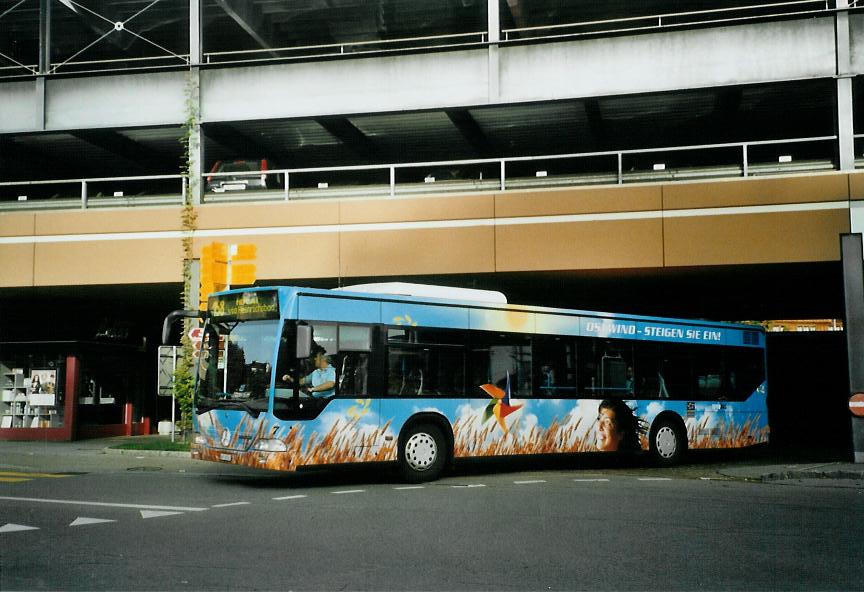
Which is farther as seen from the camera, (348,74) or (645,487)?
(348,74)

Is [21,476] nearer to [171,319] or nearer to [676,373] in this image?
[171,319]

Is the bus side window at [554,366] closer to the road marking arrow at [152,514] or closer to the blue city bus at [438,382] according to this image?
the blue city bus at [438,382]

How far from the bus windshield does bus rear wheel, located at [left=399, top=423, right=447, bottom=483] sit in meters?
2.42

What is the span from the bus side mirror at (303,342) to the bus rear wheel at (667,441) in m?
→ 7.74

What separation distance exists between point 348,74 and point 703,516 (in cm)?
1514

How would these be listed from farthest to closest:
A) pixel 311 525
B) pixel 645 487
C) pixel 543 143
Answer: pixel 543 143
pixel 645 487
pixel 311 525

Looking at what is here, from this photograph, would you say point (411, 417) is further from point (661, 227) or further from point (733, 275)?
point (733, 275)

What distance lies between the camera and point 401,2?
2733cm

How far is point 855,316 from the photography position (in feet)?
57.1

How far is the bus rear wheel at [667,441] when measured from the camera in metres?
16.9

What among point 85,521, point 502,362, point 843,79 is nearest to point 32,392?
point 502,362

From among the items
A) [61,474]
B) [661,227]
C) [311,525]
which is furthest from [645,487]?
[61,474]

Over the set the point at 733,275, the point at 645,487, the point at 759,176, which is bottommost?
the point at 645,487

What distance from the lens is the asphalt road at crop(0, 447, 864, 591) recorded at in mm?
6738
